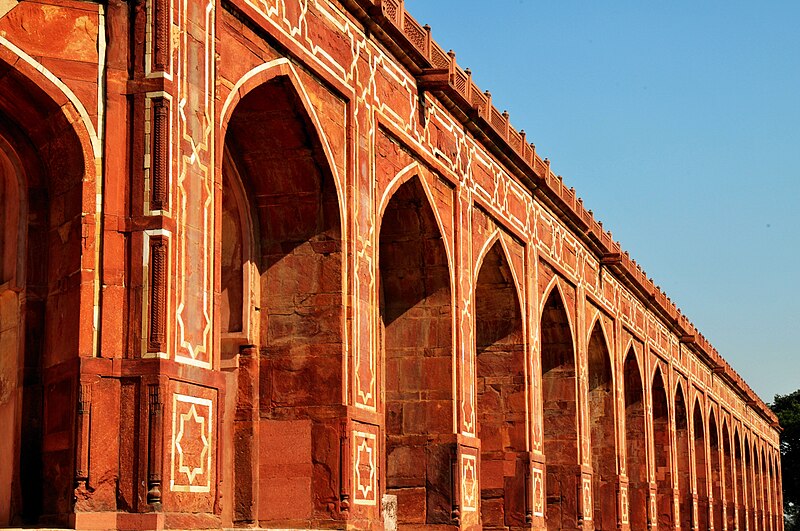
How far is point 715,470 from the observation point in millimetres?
41656

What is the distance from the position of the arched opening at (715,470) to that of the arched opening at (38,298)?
32.7 metres

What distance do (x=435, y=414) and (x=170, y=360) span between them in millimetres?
7343

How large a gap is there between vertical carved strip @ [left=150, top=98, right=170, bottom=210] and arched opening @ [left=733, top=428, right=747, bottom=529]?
38.4 m

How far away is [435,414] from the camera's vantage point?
16.6 m

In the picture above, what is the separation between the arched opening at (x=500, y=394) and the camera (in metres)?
20.0

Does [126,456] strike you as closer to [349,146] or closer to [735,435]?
[349,146]

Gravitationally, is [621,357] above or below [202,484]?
above

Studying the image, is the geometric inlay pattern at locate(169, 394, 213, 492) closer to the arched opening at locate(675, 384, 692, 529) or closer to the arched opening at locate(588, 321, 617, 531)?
the arched opening at locate(588, 321, 617, 531)

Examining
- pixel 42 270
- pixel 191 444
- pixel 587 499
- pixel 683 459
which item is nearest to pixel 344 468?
pixel 191 444

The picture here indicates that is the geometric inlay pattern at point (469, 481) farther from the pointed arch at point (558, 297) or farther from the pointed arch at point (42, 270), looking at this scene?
the pointed arch at point (42, 270)

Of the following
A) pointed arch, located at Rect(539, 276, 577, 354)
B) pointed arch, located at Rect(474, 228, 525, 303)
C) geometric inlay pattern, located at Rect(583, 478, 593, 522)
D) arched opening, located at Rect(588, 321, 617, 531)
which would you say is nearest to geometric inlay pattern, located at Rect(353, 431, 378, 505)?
pointed arch, located at Rect(474, 228, 525, 303)

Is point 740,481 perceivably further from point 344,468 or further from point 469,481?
point 344,468

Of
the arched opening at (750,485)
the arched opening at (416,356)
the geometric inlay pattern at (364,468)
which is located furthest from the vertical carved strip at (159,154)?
the arched opening at (750,485)

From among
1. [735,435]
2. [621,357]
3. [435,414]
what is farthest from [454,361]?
[735,435]
